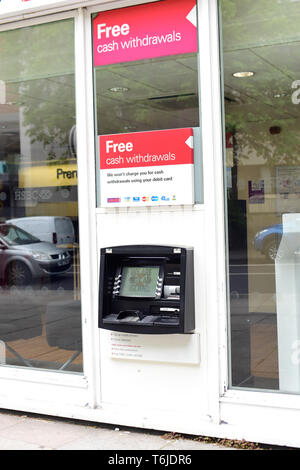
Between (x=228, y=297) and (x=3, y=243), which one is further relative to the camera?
(x=3, y=243)

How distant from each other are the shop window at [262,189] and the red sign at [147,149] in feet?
1.00

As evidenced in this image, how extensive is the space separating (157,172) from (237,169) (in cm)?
58

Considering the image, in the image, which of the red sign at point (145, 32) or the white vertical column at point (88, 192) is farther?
the white vertical column at point (88, 192)

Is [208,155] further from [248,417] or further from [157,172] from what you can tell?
[248,417]

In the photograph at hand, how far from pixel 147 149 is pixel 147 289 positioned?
1034mm

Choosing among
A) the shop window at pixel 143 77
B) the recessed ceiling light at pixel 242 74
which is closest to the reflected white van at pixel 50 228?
the shop window at pixel 143 77

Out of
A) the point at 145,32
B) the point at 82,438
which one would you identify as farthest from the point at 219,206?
the point at 82,438

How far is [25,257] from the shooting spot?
19.6 feet

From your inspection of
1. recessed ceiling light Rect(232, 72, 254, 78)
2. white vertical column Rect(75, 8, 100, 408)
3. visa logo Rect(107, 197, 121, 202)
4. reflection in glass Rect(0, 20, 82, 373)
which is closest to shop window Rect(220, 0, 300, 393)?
recessed ceiling light Rect(232, 72, 254, 78)

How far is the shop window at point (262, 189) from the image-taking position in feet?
15.4

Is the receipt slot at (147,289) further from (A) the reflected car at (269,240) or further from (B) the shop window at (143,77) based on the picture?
(A) the reflected car at (269,240)
